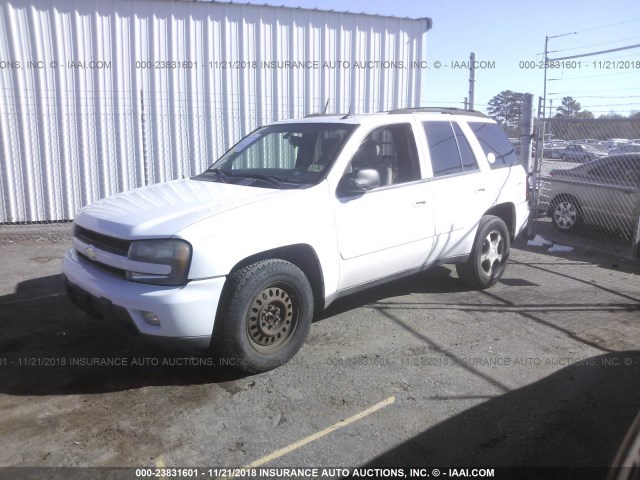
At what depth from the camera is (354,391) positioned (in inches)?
149

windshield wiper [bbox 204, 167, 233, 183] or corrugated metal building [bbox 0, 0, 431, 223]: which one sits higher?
corrugated metal building [bbox 0, 0, 431, 223]

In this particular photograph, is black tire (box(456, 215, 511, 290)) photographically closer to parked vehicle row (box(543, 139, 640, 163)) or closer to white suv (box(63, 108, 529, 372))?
white suv (box(63, 108, 529, 372))

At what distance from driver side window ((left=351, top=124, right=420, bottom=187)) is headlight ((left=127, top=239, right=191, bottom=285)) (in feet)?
6.34

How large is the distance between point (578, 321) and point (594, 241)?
4338 mm

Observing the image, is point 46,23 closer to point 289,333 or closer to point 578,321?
point 289,333

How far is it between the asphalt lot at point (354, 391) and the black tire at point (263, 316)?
188mm

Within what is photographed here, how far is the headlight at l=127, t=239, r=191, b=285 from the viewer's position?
3457 millimetres

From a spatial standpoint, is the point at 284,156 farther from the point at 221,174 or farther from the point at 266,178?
the point at 221,174

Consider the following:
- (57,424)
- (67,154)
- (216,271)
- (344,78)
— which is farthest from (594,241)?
(67,154)

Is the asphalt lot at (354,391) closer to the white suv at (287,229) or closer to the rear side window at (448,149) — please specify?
the white suv at (287,229)

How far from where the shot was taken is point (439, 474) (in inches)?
114

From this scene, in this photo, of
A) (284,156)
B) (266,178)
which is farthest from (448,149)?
(266,178)

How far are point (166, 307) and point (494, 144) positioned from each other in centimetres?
430

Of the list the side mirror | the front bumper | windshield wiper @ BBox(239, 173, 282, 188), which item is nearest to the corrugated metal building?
windshield wiper @ BBox(239, 173, 282, 188)
